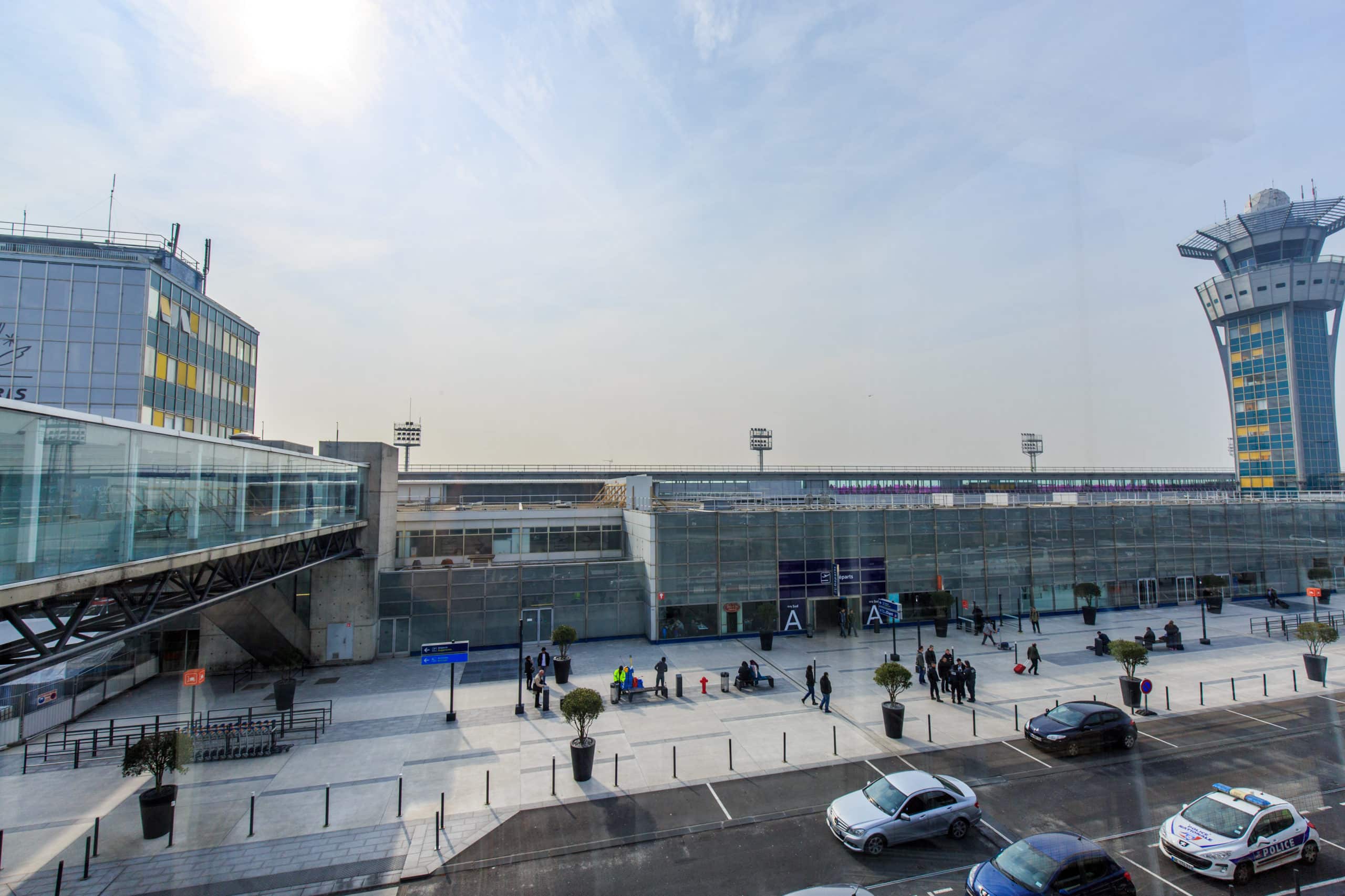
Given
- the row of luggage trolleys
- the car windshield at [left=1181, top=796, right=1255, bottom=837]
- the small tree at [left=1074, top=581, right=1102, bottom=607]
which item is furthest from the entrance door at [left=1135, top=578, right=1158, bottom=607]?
the row of luggage trolleys

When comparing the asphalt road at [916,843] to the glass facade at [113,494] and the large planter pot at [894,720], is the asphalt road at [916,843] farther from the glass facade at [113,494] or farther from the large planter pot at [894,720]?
the glass facade at [113,494]

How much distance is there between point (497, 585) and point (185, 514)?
57.1 ft

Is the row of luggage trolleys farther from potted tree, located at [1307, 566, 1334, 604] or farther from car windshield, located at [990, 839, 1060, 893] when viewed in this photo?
potted tree, located at [1307, 566, 1334, 604]

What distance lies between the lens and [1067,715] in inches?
683

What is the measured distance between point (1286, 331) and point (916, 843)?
10757 centimetres

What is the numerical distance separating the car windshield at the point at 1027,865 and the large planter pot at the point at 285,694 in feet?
67.2

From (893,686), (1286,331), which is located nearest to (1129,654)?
(893,686)

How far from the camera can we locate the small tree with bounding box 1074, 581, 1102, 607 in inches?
1307

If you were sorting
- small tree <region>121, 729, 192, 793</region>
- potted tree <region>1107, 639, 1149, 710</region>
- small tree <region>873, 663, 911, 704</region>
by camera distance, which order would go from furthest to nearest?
potted tree <region>1107, 639, 1149, 710</region> < small tree <region>873, 663, 911, 704</region> < small tree <region>121, 729, 192, 793</region>

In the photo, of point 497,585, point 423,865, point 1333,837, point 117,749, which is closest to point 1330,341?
point 1333,837

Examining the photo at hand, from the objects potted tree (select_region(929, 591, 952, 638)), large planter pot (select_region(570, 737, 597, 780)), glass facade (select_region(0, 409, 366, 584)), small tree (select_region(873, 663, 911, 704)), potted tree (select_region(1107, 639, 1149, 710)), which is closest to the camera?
glass facade (select_region(0, 409, 366, 584))

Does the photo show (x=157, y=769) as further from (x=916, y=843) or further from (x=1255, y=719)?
(x=1255, y=719)

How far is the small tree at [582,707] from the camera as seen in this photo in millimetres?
15547

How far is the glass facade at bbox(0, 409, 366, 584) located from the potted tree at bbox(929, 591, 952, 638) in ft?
94.9
